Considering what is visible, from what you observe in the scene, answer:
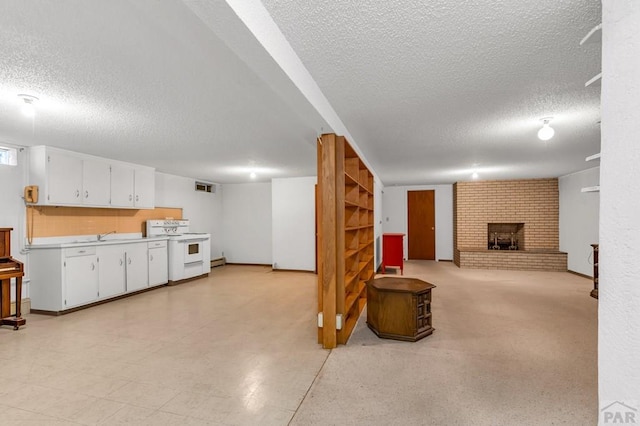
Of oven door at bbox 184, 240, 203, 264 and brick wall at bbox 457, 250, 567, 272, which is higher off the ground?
oven door at bbox 184, 240, 203, 264

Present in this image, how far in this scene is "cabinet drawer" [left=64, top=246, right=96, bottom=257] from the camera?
439 centimetres

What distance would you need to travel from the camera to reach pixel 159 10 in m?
1.52

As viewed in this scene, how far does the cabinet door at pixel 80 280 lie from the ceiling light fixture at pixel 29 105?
2275 millimetres

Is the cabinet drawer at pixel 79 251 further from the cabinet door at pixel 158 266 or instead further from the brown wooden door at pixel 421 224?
the brown wooden door at pixel 421 224

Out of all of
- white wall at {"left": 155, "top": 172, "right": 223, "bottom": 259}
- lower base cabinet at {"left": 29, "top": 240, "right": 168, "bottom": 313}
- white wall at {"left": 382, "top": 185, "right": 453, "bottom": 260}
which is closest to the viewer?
lower base cabinet at {"left": 29, "top": 240, "right": 168, "bottom": 313}

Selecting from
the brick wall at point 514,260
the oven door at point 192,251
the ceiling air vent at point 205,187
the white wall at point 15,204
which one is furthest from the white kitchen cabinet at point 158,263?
the brick wall at point 514,260

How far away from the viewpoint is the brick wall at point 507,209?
801cm

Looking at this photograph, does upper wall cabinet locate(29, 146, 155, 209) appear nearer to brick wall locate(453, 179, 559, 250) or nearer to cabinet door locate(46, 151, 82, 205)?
cabinet door locate(46, 151, 82, 205)

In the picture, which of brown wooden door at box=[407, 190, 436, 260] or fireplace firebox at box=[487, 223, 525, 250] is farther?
brown wooden door at box=[407, 190, 436, 260]

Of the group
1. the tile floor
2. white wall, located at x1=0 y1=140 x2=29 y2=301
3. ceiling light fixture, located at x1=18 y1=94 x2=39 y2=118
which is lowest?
the tile floor

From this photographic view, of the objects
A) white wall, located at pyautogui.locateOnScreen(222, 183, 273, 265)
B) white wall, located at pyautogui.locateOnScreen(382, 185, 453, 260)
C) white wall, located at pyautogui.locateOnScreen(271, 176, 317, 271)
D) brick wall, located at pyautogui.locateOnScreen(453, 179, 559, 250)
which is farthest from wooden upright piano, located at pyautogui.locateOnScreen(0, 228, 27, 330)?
brick wall, located at pyautogui.locateOnScreen(453, 179, 559, 250)

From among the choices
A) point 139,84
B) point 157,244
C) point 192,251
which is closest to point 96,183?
point 157,244

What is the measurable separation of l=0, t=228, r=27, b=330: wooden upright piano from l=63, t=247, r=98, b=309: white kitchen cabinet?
481 millimetres

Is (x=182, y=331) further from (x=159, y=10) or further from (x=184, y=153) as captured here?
(x=159, y=10)
